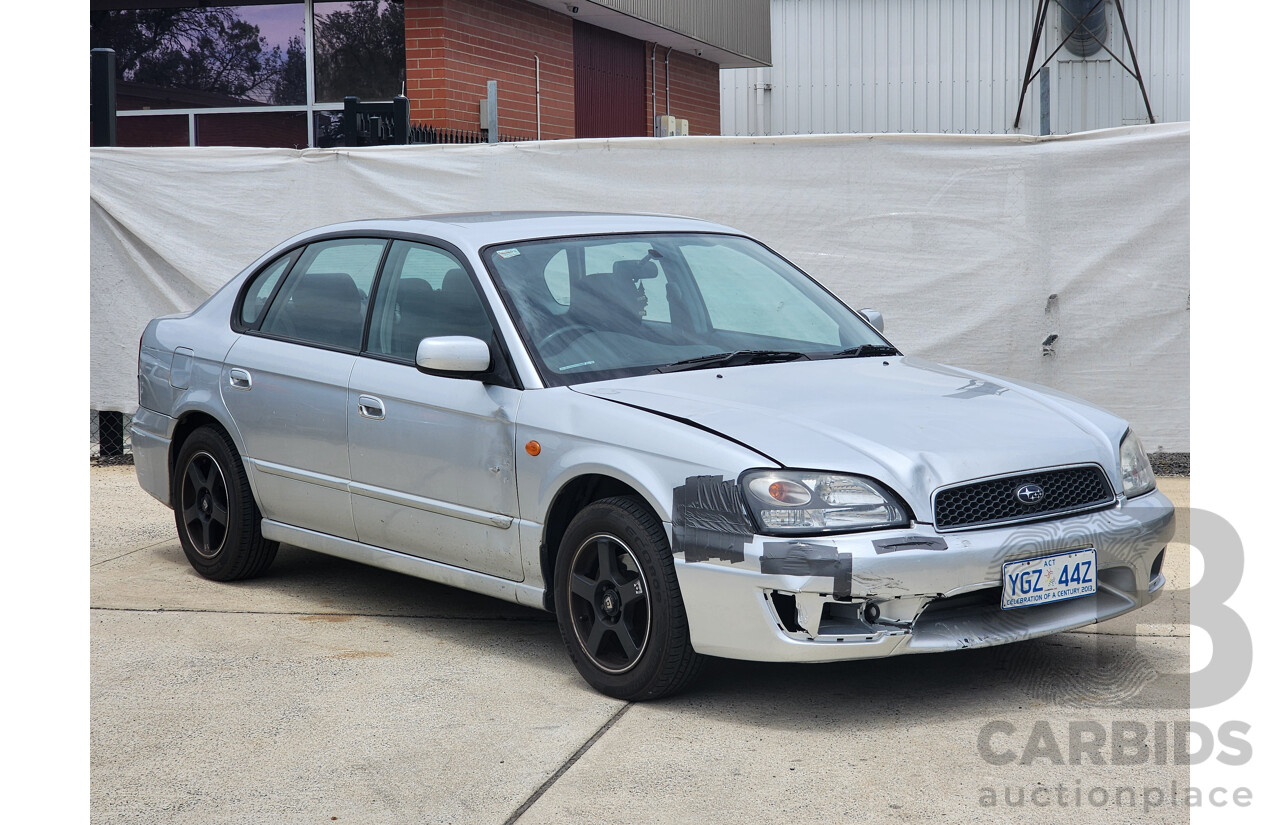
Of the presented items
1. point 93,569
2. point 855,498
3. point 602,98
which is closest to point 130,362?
point 93,569

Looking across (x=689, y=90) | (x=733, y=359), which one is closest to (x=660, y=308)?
(x=733, y=359)

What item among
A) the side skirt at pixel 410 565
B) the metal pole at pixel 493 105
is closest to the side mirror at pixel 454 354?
the side skirt at pixel 410 565

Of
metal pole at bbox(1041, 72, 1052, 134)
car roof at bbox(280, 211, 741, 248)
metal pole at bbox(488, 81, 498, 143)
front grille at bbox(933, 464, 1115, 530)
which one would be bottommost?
front grille at bbox(933, 464, 1115, 530)

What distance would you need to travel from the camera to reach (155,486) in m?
6.83

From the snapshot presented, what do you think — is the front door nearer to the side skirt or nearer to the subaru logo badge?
the side skirt

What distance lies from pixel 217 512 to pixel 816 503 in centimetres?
334

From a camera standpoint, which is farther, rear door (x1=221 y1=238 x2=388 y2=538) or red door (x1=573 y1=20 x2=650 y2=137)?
red door (x1=573 y1=20 x2=650 y2=137)

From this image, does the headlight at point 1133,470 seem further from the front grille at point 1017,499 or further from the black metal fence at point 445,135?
the black metal fence at point 445,135

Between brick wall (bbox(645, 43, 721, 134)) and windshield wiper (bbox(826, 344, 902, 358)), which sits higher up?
brick wall (bbox(645, 43, 721, 134))

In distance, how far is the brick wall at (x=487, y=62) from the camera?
13844mm

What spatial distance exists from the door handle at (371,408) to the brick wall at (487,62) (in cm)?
873

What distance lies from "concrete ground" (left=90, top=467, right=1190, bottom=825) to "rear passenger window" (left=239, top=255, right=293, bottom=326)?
4.48ft

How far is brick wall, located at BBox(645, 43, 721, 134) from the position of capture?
825 inches

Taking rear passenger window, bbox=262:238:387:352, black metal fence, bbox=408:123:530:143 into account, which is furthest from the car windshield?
black metal fence, bbox=408:123:530:143
